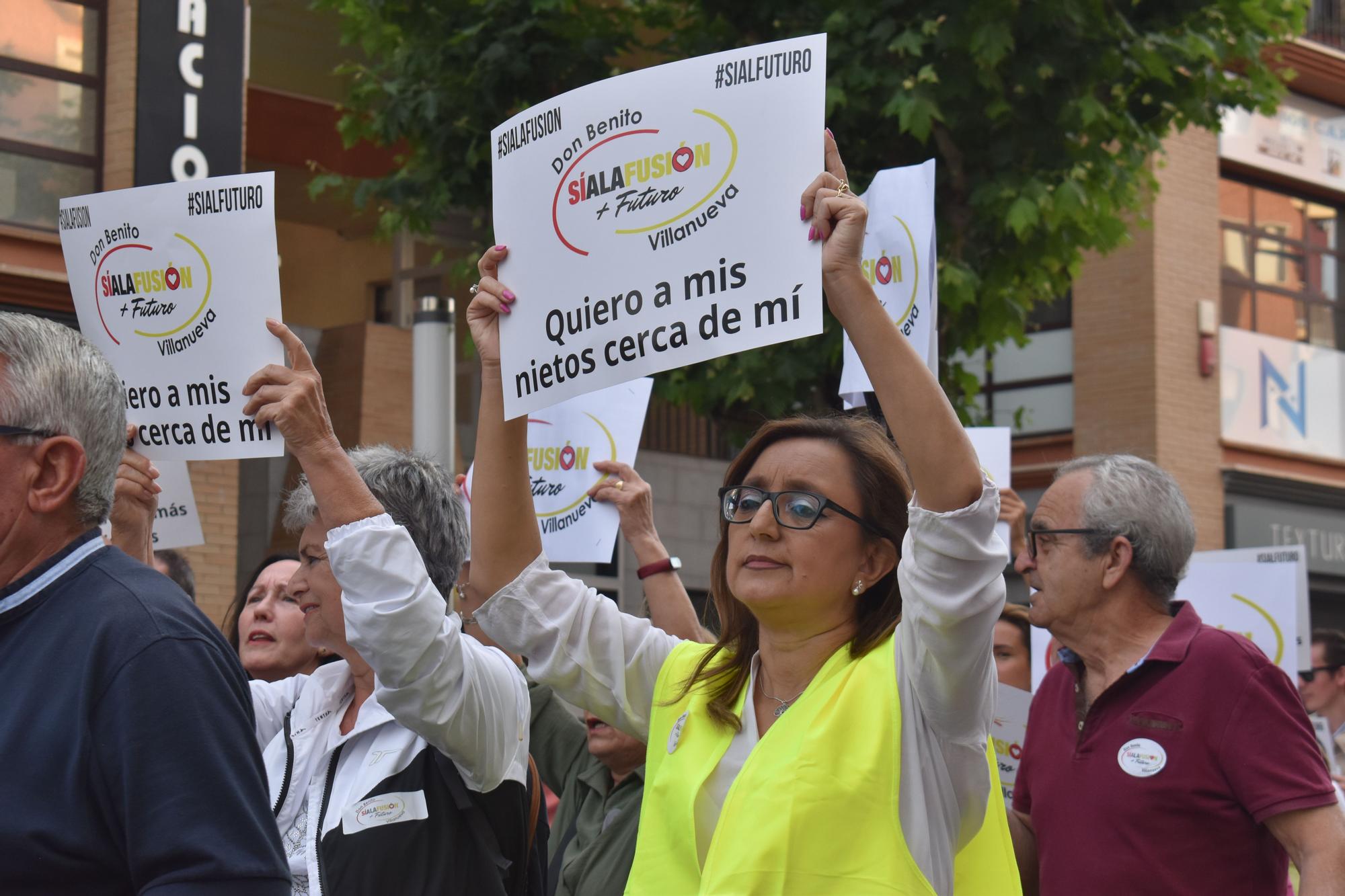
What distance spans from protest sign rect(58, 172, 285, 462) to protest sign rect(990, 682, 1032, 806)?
2023mm

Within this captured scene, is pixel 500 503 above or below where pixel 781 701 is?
above

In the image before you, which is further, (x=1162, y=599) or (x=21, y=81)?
(x=21, y=81)

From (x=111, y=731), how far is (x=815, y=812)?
1.08m

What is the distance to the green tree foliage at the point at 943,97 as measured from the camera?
9.88m

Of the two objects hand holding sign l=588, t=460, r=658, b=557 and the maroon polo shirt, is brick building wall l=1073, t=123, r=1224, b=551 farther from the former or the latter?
the maroon polo shirt

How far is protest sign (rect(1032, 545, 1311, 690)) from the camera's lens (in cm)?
566

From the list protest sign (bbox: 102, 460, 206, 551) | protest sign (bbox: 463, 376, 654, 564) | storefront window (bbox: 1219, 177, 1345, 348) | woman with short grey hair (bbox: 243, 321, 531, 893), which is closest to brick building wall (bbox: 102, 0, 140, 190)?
protest sign (bbox: 463, 376, 654, 564)

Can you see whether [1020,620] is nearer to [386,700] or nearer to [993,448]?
[993,448]

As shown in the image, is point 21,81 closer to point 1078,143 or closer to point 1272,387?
point 1078,143

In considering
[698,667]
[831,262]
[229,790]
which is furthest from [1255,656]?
[229,790]

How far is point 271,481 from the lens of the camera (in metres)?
14.7

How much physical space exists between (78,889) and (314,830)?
130 cm

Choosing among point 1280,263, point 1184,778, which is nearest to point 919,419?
point 1184,778

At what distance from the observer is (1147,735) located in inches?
143
